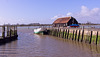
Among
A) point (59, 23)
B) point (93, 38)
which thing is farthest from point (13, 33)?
point (59, 23)

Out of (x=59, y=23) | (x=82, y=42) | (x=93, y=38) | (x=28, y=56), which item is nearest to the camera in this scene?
(x=28, y=56)

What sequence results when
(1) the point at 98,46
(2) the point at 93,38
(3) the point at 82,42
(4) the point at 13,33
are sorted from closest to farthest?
(1) the point at 98,46 → (2) the point at 93,38 → (3) the point at 82,42 → (4) the point at 13,33

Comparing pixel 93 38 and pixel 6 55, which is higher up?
pixel 93 38

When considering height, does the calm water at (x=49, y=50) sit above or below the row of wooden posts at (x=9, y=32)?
below

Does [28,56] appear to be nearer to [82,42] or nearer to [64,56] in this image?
[64,56]

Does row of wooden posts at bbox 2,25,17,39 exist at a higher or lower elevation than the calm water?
higher

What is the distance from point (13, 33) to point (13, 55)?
17457mm

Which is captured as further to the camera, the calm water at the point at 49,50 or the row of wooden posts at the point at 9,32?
the row of wooden posts at the point at 9,32

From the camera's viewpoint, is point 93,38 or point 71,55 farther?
point 93,38

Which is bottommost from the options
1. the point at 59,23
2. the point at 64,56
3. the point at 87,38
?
the point at 64,56

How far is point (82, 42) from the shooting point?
75.8ft

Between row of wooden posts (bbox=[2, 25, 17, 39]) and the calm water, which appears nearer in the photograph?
the calm water

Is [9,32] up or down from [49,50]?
up

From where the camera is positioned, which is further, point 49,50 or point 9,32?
point 9,32
